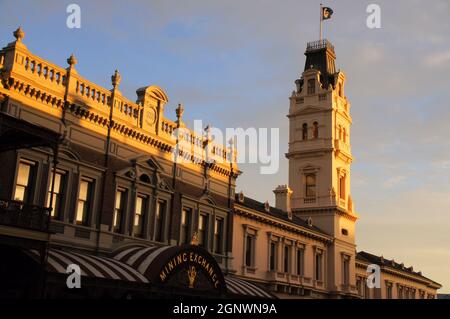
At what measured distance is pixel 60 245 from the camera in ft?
78.9

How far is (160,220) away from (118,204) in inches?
125

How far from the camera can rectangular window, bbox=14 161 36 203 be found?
910 inches

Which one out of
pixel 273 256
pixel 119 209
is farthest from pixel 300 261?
A: pixel 119 209

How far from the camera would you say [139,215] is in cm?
2919

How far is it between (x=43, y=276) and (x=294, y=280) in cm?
2793

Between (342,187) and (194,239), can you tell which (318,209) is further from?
(194,239)

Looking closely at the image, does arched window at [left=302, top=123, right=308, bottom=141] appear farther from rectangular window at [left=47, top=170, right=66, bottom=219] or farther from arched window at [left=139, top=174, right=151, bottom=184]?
rectangular window at [left=47, top=170, right=66, bottom=219]

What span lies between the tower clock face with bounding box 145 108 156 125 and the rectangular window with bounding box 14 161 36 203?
7.68m

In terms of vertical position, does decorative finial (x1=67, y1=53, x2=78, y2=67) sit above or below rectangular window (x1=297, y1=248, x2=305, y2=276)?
above

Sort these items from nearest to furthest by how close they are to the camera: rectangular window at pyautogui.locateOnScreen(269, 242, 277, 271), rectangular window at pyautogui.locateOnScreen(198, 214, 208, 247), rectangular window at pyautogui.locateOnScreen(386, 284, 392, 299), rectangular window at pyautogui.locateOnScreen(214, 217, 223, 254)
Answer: rectangular window at pyautogui.locateOnScreen(198, 214, 208, 247)
rectangular window at pyautogui.locateOnScreen(214, 217, 223, 254)
rectangular window at pyautogui.locateOnScreen(269, 242, 277, 271)
rectangular window at pyautogui.locateOnScreen(386, 284, 392, 299)

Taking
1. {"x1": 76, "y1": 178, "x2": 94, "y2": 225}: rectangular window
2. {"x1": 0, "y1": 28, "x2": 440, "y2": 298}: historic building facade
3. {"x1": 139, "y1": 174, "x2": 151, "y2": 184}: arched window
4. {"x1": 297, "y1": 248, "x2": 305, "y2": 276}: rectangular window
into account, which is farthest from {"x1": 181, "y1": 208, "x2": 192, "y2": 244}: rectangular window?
{"x1": 297, "y1": 248, "x2": 305, "y2": 276}: rectangular window

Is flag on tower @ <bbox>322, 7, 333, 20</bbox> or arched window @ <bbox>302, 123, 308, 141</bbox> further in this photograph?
flag on tower @ <bbox>322, 7, 333, 20</bbox>
